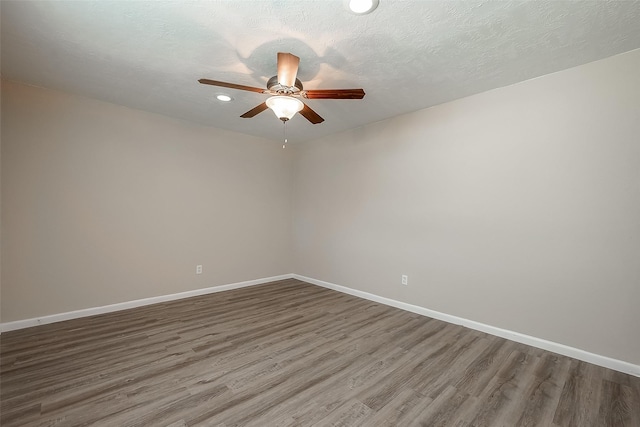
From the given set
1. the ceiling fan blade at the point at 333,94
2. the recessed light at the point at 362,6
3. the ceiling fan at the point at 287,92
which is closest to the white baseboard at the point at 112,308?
the ceiling fan at the point at 287,92

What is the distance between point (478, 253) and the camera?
9.71ft

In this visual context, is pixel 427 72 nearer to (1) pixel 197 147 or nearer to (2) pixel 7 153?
(1) pixel 197 147

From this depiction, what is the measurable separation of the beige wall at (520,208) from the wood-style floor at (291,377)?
0.41 meters

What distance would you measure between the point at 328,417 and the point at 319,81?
2.74 metres

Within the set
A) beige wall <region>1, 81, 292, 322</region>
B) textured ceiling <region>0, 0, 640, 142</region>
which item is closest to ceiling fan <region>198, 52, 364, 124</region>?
textured ceiling <region>0, 0, 640, 142</region>

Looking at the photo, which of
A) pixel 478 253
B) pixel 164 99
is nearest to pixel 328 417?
pixel 478 253

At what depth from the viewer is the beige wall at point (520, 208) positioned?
222 cm

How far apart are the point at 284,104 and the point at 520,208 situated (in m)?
2.50

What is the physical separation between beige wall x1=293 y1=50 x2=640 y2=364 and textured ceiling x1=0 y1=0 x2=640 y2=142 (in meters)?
0.34

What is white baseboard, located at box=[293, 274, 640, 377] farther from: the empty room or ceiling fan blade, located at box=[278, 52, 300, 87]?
ceiling fan blade, located at box=[278, 52, 300, 87]

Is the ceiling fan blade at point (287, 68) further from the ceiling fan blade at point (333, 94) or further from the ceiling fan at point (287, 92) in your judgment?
the ceiling fan blade at point (333, 94)

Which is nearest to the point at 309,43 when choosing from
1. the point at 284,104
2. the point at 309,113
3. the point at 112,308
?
the point at 284,104

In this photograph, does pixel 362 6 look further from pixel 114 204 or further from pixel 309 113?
pixel 114 204

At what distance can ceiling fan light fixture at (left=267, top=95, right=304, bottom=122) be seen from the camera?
215 centimetres
